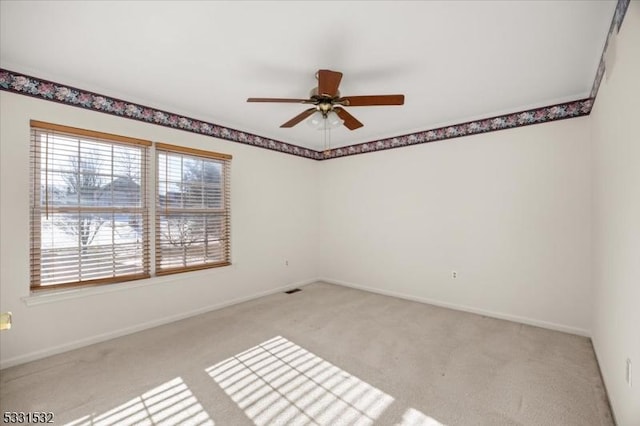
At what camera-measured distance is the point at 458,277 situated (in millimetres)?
3670

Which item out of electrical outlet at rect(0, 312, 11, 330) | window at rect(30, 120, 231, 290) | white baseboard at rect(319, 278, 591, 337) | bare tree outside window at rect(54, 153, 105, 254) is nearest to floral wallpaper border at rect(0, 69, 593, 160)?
window at rect(30, 120, 231, 290)

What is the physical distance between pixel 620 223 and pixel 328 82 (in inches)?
81.6

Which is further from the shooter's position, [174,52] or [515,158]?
[515,158]

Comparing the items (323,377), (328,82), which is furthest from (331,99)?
(323,377)

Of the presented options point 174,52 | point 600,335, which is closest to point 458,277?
point 600,335

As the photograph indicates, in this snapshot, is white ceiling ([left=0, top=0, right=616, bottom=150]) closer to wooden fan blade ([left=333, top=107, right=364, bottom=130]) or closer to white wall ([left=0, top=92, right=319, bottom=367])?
wooden fan blade ([left=333, top=107, right=364, bottom=130])

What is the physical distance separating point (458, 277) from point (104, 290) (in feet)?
13.5

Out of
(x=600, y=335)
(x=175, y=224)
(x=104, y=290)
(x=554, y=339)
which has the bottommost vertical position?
(x=554, y=339)

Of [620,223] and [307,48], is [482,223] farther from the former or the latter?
[307,48]

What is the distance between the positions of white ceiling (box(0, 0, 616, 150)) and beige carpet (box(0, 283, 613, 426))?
2506 millimetres

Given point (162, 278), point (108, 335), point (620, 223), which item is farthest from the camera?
point (162, 278)

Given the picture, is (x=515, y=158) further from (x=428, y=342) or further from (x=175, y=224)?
(x=175, y=224)

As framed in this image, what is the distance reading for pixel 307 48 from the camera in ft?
6.79

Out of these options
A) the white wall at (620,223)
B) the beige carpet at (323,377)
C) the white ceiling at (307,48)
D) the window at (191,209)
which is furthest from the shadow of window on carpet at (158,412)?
the white ceiling at (307,48)
